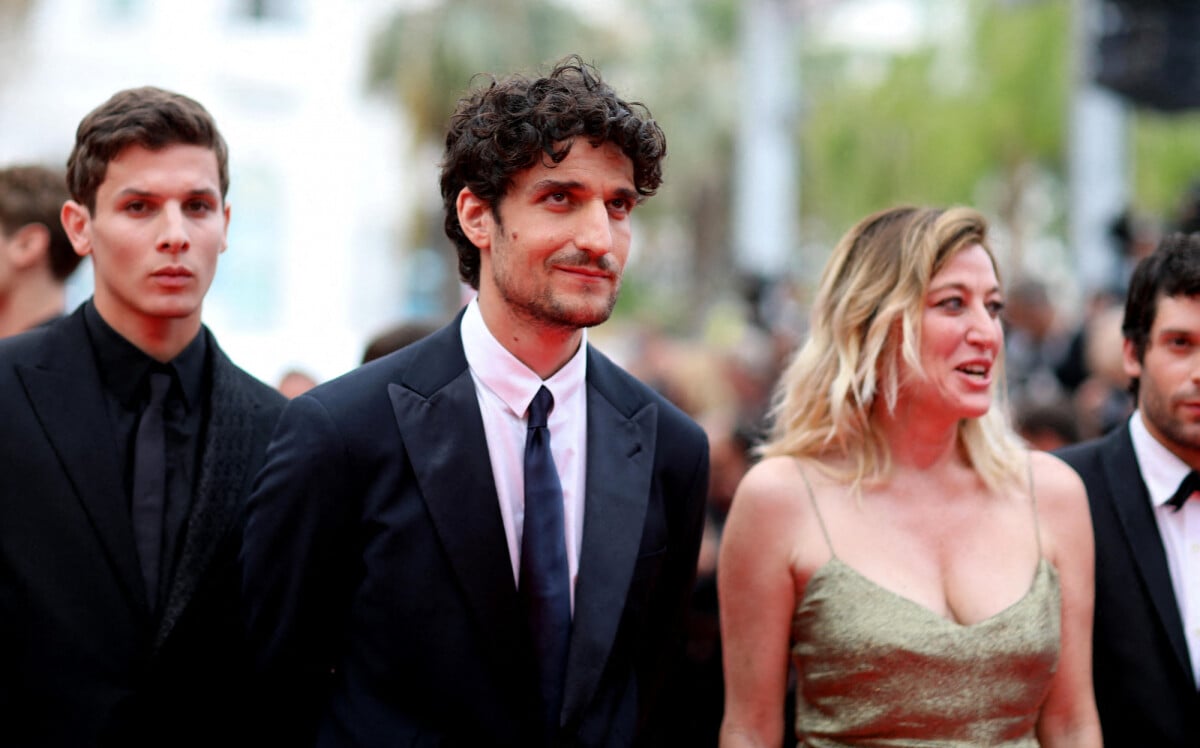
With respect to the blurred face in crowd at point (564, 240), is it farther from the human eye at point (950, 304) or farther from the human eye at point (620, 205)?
the human eye at point (950, 304)

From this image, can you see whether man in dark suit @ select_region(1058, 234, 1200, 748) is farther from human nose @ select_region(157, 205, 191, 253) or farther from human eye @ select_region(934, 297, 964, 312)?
human nose @ select_region(157, 205, 191, 253)

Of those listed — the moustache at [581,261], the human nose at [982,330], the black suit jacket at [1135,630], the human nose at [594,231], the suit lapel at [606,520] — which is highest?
the human nose at [594,231]

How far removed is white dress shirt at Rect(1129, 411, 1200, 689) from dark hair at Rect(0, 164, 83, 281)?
10.7 ft

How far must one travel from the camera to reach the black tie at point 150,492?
3.13 meters

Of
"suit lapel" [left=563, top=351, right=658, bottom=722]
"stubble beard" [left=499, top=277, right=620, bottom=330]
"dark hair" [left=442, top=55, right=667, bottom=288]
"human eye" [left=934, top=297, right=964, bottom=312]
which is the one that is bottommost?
"suit lapel" [left=563, top=351, right=658, bottom=722]

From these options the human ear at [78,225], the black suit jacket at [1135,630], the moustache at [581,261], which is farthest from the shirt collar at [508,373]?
the black suit jacket at [1135,630]

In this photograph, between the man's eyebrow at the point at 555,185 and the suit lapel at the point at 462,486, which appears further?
the man's eyebrow at the point at 555,185

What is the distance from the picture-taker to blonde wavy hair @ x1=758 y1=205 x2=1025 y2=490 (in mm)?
3654

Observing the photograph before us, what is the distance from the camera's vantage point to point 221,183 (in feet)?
11.7

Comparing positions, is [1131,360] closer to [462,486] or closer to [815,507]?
[815,507]

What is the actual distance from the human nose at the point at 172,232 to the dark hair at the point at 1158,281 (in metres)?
2.53

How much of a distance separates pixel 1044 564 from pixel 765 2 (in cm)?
1448

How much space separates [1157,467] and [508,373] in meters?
1.85

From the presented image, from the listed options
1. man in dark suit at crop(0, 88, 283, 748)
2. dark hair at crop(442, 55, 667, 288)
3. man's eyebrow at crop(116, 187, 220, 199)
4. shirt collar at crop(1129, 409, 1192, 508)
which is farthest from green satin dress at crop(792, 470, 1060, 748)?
man's eyebrow at crop(116, 187, 220, 199)
